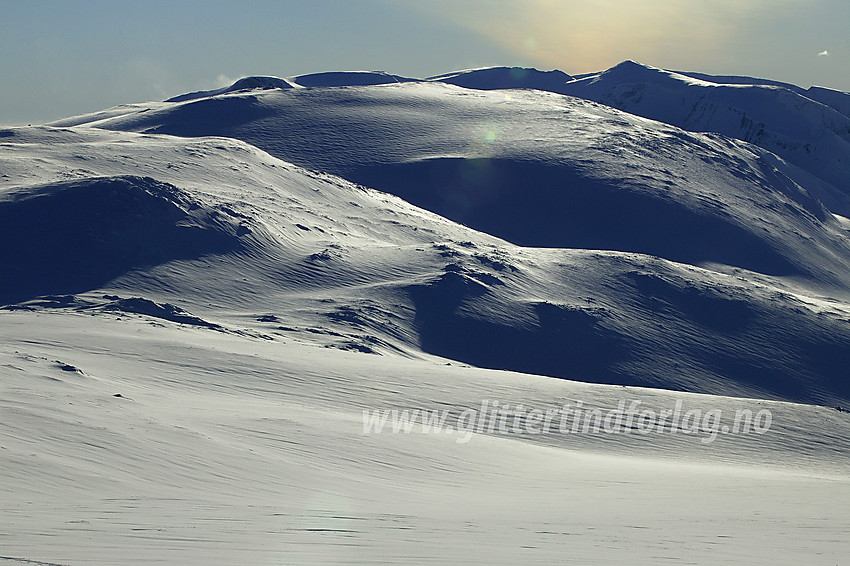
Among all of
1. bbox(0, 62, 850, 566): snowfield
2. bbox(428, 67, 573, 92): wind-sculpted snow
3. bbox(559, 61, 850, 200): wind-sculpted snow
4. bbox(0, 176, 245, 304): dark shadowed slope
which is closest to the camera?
bbox(0, 62, 850, 566): snowfield

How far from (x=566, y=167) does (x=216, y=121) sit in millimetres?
26797

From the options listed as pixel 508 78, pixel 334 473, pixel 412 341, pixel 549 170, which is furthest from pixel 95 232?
pixel 508 78

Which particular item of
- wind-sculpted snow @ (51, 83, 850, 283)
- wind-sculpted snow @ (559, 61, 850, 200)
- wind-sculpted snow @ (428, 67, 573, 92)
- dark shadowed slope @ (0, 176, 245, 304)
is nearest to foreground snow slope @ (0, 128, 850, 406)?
dark shadowed slope @ (0, 176, 245, 304)

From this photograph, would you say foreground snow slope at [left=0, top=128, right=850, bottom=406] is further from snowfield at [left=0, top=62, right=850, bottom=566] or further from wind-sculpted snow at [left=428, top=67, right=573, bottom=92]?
wind-sculpted snow at [left=428, top=67, right=573, bottom=92]

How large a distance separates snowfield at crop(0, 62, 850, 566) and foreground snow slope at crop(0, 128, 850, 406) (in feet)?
0.46

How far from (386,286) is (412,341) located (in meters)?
3.89

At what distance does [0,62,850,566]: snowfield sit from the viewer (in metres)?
8.96

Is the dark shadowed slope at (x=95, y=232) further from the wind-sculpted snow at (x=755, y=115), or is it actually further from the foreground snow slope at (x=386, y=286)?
the wind-sculpted snow at (x=755, y=115)

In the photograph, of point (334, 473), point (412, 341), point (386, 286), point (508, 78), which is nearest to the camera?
point (334, 473)

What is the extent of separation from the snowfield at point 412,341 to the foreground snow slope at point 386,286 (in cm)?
14

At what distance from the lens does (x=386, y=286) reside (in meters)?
31.5

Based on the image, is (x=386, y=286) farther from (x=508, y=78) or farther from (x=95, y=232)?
(x=508, y=78)

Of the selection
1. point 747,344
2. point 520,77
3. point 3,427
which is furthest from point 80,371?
point 520,77

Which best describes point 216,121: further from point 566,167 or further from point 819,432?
point 819,432
